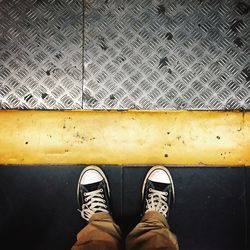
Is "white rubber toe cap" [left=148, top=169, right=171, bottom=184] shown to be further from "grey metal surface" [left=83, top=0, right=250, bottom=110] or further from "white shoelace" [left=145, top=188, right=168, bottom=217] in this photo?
"grey metal surface" [left=83, top=0, right=250, bottom=110]

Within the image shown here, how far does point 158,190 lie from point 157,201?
0.30 ft

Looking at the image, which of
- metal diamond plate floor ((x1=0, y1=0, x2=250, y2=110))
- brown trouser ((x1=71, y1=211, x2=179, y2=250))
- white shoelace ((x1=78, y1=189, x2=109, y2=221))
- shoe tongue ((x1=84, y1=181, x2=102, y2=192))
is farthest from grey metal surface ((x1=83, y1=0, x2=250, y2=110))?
brown trouser ((x1=71, y1=211, x2=179, y2=250))

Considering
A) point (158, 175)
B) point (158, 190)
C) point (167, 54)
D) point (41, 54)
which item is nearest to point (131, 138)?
point (158, 175)

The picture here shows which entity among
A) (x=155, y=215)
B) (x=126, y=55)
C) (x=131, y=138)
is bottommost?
(x=155, y=215)

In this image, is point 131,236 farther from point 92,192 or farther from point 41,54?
point 41,54

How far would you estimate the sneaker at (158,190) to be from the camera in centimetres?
257

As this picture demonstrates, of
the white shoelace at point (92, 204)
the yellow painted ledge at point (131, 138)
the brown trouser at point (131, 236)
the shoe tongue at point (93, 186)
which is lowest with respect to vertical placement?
the brown trouser at point (131, 236)

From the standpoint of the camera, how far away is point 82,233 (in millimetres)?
2264

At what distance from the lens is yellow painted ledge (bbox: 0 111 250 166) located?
2611mm

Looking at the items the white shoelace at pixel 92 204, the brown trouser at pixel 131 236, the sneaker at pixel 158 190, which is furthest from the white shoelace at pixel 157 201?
the white shoelace at pixel 92 204

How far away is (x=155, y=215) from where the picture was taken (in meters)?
2.43

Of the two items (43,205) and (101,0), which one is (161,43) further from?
(43,205)

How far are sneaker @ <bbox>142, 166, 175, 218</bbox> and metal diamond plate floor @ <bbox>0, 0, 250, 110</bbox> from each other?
1.85 feet

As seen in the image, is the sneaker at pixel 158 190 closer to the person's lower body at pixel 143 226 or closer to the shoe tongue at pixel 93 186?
the person's lower body at pixel 143 226
